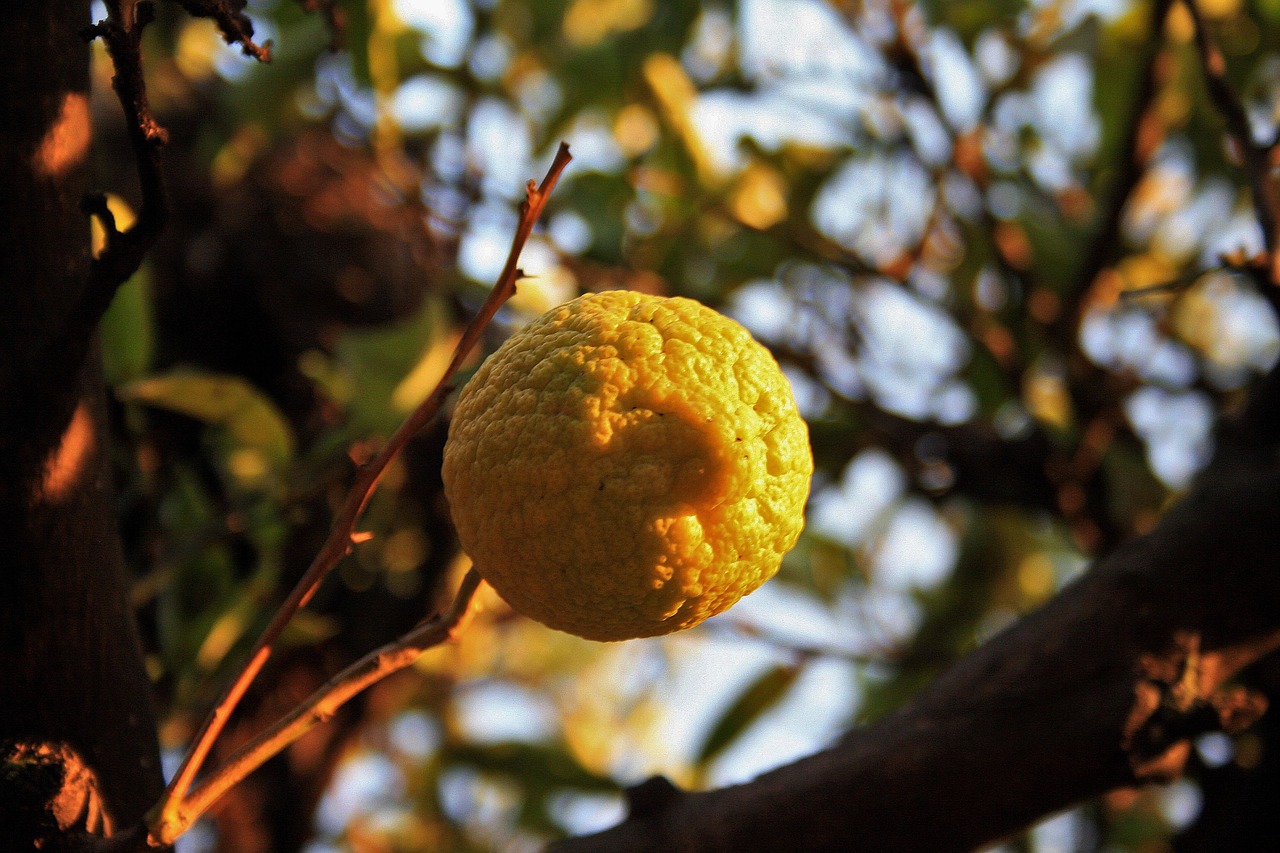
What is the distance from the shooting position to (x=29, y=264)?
652 mm

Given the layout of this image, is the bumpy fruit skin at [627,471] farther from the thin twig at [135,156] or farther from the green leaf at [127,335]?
the green leaf at [127,335]

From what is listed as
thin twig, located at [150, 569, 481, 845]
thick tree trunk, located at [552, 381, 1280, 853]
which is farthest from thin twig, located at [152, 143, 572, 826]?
thick tree trunk, located at [552, 381, 1280, 853]

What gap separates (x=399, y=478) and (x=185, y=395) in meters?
0.42

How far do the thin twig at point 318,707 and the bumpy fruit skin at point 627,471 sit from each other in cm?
5

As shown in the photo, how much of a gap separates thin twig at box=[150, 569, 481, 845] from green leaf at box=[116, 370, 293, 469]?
0.54 meters

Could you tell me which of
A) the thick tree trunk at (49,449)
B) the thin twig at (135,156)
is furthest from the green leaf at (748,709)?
the thin twig at (135,156)

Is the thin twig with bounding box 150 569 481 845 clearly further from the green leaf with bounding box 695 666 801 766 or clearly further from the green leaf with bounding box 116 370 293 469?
the green leaf with bounding box 695 666 801 766

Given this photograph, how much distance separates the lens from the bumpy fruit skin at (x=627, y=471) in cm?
53

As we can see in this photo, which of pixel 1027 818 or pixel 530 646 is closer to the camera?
pixel 1027 818

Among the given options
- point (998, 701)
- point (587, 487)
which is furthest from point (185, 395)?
point (998, 701)

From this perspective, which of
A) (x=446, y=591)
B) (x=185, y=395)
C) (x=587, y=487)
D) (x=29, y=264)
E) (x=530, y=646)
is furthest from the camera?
(x=530, y=646)

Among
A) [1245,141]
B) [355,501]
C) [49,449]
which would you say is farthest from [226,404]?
[1245,141]

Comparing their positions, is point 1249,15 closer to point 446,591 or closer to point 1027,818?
point 1027,818

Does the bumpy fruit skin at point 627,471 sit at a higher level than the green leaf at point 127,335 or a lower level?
higher
